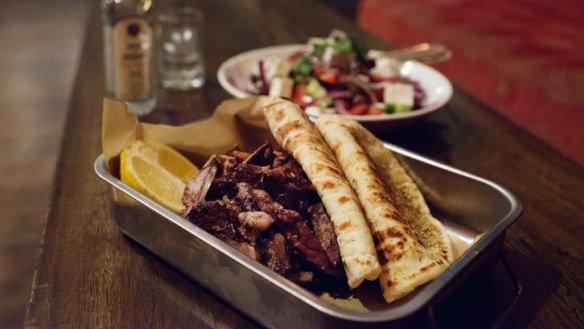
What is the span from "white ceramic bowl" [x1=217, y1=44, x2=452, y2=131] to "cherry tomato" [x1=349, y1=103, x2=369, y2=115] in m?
0.10

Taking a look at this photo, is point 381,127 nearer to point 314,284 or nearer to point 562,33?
point 314,284

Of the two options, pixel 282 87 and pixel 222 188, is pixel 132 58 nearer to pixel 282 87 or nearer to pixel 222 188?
pixel 282 87

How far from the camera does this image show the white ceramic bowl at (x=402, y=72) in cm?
141

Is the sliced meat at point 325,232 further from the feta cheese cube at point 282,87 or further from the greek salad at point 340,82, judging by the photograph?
the feta cheese cube at point 282,87

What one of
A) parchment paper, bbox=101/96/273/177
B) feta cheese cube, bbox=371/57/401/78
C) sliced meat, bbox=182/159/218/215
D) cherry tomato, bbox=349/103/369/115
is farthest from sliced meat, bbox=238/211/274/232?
feta cheese cube, bbox=371/57/401/78

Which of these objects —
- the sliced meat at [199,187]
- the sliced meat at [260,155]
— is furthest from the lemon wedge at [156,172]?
the sliced meat at [260,155]

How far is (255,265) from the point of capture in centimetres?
76

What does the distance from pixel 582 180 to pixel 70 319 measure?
115cm

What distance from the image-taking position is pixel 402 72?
178 cm

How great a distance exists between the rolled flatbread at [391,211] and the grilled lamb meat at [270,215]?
0.07 meters

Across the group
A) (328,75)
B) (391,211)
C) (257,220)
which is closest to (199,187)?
(257,220)

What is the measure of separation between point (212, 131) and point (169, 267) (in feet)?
1.06

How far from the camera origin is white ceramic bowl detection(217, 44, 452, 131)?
1411 mm

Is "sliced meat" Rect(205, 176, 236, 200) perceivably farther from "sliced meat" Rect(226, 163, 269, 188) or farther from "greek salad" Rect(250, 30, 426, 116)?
"greek salad" Rect(250, 30, 426, 116)
